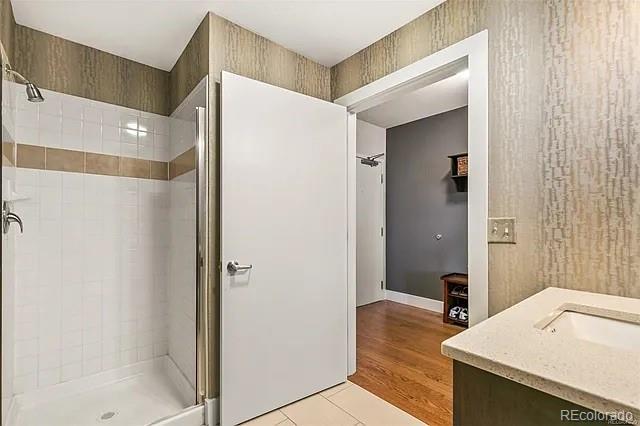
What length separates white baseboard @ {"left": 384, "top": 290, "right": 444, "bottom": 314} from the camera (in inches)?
153

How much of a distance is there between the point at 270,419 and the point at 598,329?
1.65m

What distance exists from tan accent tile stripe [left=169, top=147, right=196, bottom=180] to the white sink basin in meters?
1.91

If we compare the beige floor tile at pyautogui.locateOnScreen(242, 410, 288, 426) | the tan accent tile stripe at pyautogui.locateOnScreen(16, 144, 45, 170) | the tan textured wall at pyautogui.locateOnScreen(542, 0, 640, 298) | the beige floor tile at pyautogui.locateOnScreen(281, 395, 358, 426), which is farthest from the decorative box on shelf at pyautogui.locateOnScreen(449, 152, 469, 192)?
the tan accent tile stripe at pyautogui.locateOnScreen(16, 144, 45, 170)

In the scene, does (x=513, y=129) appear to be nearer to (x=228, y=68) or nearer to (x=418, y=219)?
(x=228, y=68)

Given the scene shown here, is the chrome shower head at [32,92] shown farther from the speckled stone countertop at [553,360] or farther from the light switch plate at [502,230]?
the light switch plate at [502,230]

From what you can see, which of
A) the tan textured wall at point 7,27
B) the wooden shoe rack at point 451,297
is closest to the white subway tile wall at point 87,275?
the tan textured wall at point 7,27

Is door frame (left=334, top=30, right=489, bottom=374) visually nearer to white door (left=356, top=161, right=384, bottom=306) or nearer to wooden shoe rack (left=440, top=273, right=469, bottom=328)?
wooden shoe rack (left=440, top=273, right=469, bottom=328)

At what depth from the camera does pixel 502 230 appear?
4.98 feet

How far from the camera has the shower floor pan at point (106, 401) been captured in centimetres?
188

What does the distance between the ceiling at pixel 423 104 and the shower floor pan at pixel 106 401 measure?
298cm

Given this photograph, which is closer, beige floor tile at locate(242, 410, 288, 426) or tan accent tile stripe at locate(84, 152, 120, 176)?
beige floor tile at locate(242, 410, 288, 426)

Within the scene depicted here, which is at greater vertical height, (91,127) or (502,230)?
(91,127)

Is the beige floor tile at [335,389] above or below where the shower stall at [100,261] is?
below

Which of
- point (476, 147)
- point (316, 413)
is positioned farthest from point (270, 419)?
point (476, 147)
